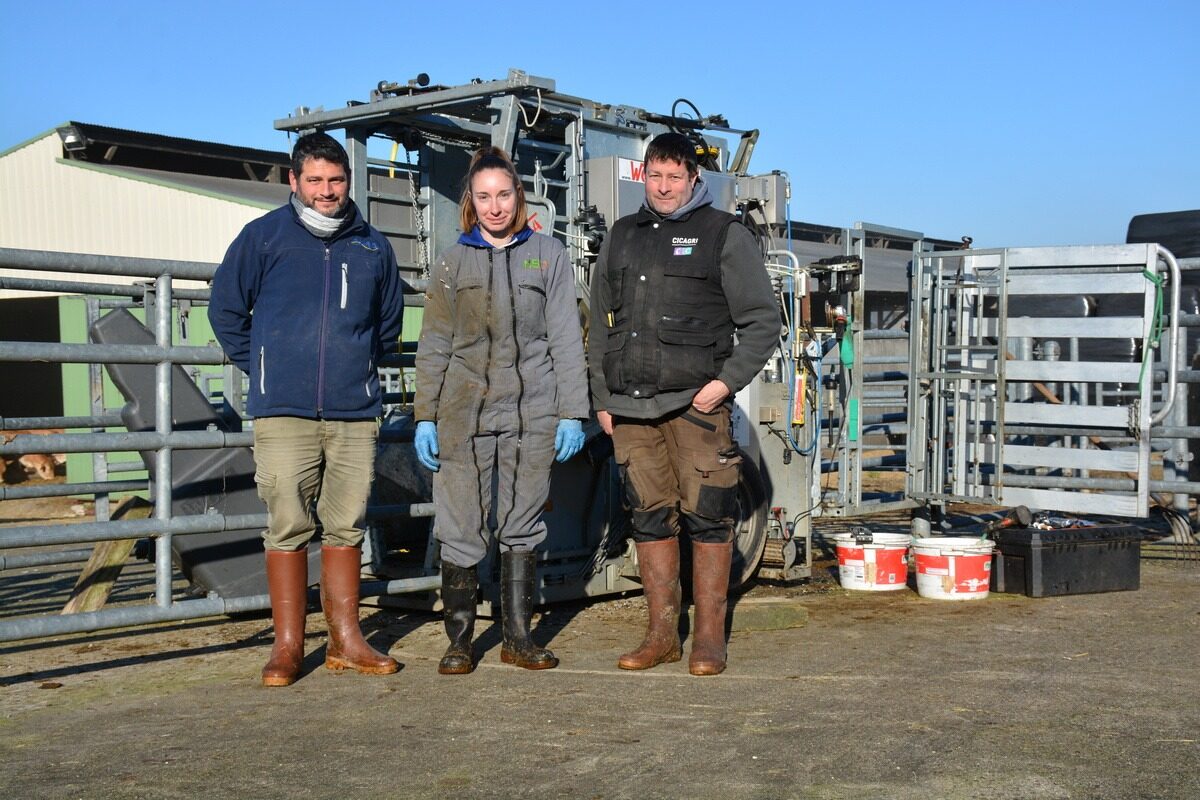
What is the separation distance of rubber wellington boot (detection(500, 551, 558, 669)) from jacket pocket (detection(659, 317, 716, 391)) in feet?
3.02

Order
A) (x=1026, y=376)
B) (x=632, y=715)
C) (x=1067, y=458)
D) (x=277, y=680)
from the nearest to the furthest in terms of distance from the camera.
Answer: (x=632, y=715) → (x=277, y=680) → (x=1026, y=376) → (x=1067, y=458)

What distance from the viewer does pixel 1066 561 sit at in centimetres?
687

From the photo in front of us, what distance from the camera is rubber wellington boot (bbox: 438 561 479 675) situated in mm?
4984

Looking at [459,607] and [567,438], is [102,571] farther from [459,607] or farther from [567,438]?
[567,438]

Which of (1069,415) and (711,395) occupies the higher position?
(711,395)

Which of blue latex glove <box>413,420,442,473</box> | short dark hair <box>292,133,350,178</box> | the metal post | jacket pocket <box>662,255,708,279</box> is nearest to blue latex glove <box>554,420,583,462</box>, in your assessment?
blue latex glove <box>413,420,442,473</box>

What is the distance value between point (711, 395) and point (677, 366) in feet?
0.58

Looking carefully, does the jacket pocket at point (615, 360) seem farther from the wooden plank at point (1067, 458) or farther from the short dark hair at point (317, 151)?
the wooden plank at point (1067, 458)

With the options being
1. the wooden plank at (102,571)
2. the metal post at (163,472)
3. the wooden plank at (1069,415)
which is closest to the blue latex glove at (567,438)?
the metal post at (163,472)

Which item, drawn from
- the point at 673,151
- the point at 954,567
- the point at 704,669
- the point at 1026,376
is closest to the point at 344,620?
the point at 704,669

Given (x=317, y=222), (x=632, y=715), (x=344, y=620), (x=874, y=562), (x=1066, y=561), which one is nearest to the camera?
(x=632, y=715)

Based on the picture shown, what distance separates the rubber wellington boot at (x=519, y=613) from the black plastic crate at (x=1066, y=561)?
3049 mm

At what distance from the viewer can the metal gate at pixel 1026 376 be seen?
7602mm

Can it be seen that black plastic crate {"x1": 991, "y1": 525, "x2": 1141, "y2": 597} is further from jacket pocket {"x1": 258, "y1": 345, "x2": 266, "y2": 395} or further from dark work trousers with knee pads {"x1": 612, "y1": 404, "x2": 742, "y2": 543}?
jacket pocket {"x1": 258, "y1": 345, "x2": 266, "y2": 395}
